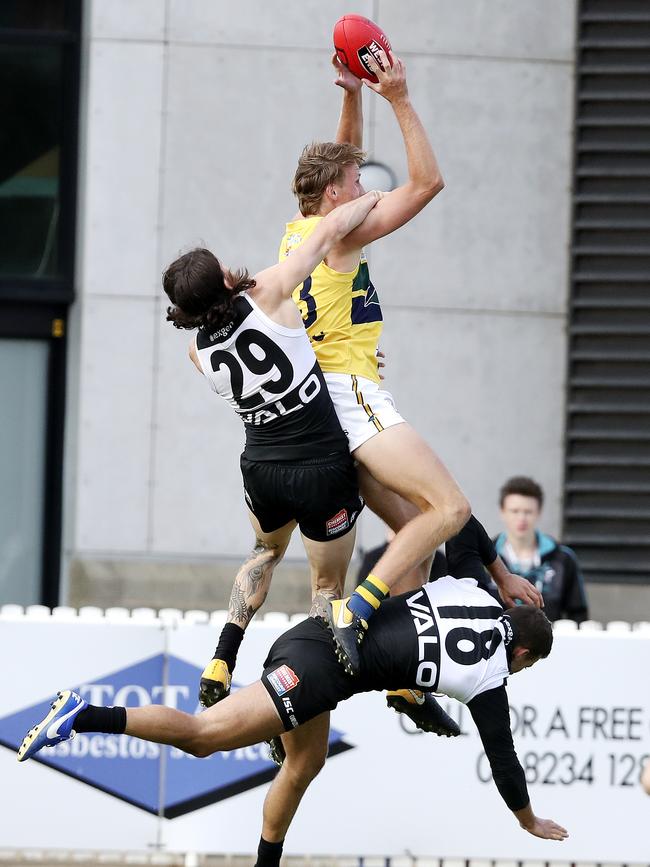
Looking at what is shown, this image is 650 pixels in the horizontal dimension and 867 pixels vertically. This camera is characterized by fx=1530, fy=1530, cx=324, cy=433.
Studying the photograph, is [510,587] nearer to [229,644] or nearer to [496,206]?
[229,644]

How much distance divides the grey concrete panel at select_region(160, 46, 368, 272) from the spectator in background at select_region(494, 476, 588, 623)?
358 cm

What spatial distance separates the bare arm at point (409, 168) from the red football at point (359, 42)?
0.04 meters

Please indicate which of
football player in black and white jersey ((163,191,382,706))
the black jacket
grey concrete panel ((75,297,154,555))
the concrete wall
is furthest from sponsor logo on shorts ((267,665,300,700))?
grey concrete panel ((75,297,154,555))

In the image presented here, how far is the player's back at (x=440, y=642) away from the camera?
21.7 feet

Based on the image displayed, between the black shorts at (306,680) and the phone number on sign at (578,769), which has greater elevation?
the black shorts at (306,680)

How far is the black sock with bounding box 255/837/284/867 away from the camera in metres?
7.83

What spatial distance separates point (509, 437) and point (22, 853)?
5276 millimetres

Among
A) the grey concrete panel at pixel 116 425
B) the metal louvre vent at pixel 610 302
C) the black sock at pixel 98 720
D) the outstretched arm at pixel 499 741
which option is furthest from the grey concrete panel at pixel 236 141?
the black sock at pixel 98 720

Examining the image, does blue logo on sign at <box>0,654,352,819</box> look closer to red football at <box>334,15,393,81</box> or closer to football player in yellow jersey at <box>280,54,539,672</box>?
football player in yellow jersey at <box>280,54,539,672</box>

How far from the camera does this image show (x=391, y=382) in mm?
12203

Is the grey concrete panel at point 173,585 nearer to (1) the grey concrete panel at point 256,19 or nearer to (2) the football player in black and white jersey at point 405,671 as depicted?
(1) the grey concrete panel at point 256,19

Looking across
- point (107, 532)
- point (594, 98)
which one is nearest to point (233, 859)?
point (107, 532)

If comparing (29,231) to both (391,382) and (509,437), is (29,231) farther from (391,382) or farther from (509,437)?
(509,437)

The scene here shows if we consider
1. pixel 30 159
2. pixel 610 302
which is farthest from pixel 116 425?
pixel 610 302
